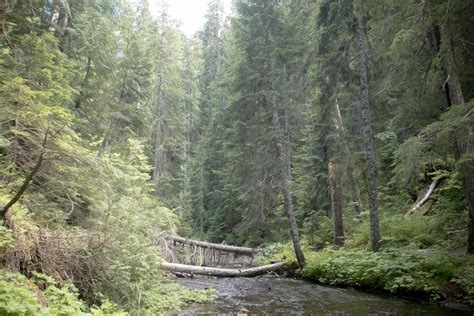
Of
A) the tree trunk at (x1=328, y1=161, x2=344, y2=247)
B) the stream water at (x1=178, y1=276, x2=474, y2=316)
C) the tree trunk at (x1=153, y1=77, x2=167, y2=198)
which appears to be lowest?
the stream water at (x1=178, y1=276, x2=474, y2=316)

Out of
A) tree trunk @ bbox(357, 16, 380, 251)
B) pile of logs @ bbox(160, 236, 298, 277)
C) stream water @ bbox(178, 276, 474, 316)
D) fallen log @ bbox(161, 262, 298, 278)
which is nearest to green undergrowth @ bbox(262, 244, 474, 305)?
stream water @ bbox(178, 276, 474, 316)

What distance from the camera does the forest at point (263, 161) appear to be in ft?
20.1

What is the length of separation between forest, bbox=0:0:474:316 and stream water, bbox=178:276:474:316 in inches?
4.2

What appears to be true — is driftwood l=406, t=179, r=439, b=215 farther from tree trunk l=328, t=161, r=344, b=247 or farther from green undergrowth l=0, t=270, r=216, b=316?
green undergrowth l=0, t=270, r=216, b=316

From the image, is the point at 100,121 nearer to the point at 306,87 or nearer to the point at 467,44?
the point at 306,87

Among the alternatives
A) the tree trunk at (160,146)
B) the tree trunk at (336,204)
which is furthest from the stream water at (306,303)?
the tree trunk at (160,146)

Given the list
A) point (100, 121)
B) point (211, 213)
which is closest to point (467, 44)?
point (100, 121)

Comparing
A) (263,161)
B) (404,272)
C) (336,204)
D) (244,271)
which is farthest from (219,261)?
(404,272)

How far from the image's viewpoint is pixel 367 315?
7.55 meters

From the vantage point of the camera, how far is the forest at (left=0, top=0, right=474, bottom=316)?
6.12 metres

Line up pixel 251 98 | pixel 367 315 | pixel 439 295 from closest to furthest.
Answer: pixel 367 315, pixel 439 295, pixel 251 98

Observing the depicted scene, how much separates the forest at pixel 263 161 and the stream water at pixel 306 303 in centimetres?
11

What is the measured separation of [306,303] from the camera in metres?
9.20

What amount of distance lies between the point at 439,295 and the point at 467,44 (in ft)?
18.8
